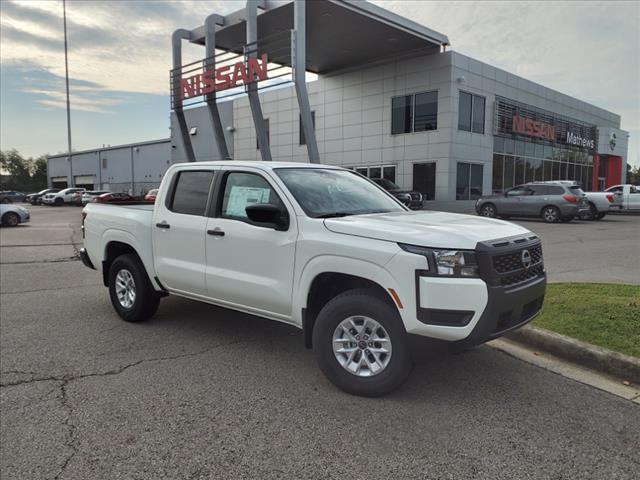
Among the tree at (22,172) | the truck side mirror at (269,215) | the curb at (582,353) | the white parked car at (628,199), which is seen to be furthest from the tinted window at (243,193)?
the tree at (22,172)

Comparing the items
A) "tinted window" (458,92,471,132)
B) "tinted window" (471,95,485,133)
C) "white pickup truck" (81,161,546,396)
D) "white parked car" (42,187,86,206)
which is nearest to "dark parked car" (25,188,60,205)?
"white parked car" (42,187,86,206)

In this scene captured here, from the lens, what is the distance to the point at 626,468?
2.85 meters

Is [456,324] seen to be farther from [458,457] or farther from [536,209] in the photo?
[536,209]

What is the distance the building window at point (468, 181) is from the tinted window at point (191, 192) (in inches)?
888

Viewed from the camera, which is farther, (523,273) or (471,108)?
(471,108)

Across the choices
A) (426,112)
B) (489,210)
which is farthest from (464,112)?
(489,210)

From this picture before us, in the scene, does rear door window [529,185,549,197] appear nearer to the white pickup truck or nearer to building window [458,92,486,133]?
building window [458,92,486,133]

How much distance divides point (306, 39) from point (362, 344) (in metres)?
25.1

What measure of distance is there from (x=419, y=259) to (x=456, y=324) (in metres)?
0.51

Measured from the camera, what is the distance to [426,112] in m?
26.4

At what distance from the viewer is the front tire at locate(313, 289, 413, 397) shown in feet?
11.8

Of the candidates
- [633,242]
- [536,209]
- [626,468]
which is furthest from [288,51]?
[626,468]

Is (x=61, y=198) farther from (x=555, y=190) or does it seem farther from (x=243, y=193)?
(x=243, y=193)

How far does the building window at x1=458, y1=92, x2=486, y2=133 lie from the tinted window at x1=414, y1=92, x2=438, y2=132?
1.28 metres
